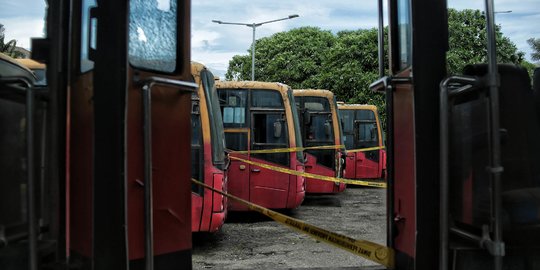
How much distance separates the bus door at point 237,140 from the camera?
377 inches

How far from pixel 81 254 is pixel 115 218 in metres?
0.26

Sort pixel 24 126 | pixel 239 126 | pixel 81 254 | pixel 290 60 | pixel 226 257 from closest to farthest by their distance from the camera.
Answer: pixel 24 126
pixel 81 254
pixel 226 257
pixel 239 126
pixel 290 60

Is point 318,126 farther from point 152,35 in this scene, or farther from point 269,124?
point 152,35

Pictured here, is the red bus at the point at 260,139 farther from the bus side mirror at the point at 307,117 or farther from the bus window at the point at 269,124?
the bus side mirror at the point at 307,117

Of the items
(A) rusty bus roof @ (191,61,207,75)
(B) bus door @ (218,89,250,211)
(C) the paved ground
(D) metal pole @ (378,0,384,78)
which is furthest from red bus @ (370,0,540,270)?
(B) bus door @ (218,89,250,211)

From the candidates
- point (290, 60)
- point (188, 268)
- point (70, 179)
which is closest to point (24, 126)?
point (70, 179)

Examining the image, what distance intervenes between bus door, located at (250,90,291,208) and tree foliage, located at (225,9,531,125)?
4241mm

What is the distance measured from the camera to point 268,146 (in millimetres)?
9758

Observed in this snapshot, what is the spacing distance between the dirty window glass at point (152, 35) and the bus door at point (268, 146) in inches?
283

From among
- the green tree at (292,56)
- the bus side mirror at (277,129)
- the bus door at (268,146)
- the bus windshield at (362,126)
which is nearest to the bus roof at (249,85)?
the bus door at (268,146)

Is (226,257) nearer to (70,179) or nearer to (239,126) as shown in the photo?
(239,126)

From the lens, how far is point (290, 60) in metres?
32.0

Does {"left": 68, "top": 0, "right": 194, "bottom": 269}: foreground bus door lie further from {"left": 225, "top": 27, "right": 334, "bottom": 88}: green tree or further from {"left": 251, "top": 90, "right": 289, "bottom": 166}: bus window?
{"left": 225, "top": 27, "right": 334, "bottom": 88}: green tree

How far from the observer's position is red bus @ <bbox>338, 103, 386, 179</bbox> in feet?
55.6
